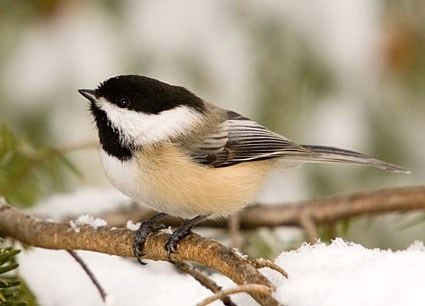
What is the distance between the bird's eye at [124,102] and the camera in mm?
1573

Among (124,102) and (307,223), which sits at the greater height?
(124,102)

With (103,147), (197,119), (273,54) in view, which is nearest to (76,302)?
(103,147)

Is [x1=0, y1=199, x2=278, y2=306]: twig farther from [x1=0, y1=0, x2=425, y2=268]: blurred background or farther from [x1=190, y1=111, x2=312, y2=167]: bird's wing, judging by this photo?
[x1=0, y1=0, x2=425, y2=268]: blurred background

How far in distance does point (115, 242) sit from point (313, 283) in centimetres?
43

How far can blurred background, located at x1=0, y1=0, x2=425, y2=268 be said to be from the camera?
2330 millimetres

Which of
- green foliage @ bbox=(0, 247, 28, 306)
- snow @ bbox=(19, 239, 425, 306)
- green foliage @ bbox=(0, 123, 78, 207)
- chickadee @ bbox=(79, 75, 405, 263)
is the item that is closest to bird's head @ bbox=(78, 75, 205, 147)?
chickadee @ bbox=(79, 75, 405, 263)

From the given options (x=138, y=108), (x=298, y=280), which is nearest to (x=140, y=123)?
(x=138, y=108)

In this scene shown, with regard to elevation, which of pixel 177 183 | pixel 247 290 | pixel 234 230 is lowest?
pixel 234 230

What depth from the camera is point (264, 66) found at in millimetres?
2328

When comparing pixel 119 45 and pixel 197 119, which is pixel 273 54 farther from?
pixel 197 119

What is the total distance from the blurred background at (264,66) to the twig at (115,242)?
3.30 ft

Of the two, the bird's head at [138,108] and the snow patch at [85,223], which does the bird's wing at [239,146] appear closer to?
the bird's head at [138,108]

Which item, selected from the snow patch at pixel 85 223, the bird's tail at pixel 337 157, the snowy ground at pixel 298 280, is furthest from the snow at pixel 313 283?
the bird's tail at pixel 337 157

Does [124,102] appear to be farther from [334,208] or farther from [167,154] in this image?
[334,208]
